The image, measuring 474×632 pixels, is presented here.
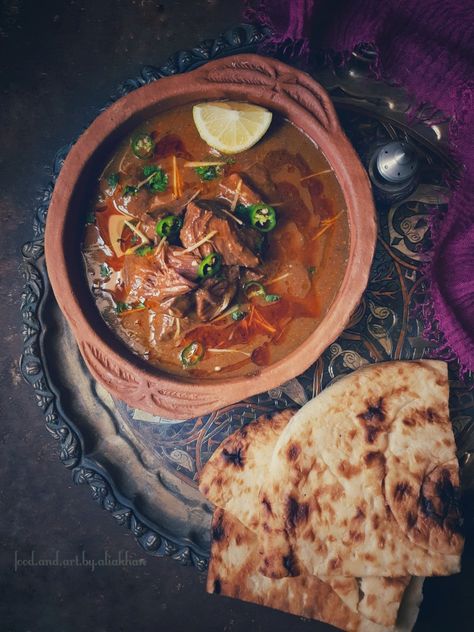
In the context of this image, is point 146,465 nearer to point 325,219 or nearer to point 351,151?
point 325,219

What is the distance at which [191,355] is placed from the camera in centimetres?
289

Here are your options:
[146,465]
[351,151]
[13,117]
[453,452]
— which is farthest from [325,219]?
[13,117]

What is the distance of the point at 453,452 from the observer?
2463 mm

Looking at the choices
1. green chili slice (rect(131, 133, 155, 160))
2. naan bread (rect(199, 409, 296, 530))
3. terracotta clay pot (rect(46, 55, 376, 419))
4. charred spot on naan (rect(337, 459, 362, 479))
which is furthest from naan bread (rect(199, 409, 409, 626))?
green chili slice (rect(131, 133, 155, 160))

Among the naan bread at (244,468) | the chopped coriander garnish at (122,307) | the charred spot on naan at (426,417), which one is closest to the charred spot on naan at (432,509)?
the charred spot on naan at (426,417)

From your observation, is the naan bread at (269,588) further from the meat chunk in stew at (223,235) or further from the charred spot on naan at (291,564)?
the meat chunk in stew at (223,235)

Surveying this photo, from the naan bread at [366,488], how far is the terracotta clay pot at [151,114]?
0.36m

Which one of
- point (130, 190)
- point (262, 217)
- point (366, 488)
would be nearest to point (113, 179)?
point (130, 190)

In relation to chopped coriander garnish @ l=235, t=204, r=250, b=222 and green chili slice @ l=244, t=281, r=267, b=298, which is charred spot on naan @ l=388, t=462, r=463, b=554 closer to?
green chili slice @ l=244, t=281, r=267, b=298

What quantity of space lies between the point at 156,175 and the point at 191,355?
1.08 m

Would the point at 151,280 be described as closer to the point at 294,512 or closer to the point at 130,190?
the point at 130,190

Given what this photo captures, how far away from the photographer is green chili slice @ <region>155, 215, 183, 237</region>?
9.21 feet

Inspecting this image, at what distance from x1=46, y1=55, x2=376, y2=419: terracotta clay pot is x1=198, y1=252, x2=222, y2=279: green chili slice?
0.62m

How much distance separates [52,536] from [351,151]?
3164 mm
